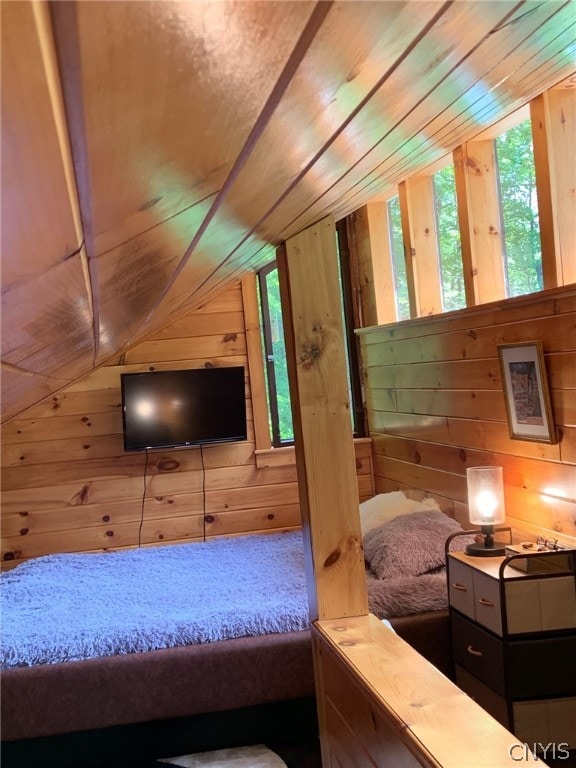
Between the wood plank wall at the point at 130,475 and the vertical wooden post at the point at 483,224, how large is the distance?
1.71 m

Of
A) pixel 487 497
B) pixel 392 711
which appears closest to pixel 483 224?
pixel 487 497

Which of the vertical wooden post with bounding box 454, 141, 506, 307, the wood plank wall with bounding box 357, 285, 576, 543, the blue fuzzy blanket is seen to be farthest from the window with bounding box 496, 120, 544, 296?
the blue fuzzy blanket

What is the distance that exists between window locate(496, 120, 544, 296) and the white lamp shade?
83cm

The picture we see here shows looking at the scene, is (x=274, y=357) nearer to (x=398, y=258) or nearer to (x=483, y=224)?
(x=398, y=258)

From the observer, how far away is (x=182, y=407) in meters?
4.42

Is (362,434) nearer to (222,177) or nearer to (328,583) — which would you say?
(328,583)

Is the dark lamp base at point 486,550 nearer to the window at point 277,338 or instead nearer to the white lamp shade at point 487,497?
the white lamp shade at point 487,497

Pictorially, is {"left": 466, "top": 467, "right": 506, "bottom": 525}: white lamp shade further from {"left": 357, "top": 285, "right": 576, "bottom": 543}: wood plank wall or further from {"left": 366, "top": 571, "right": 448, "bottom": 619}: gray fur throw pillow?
{"left": 366, "top": 571, "right": 448, "bottom": 619}: gray fur throw pillow

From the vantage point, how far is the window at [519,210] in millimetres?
3123

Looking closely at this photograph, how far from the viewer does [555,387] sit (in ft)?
9.14

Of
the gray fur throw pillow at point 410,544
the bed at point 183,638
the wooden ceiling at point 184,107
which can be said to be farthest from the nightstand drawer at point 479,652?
the wooden ceiling at point 184,107

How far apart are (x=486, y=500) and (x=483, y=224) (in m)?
1.31

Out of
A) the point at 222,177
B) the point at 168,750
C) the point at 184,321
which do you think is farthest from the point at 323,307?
the point at 184,321

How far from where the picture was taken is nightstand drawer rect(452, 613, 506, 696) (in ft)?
8.10
